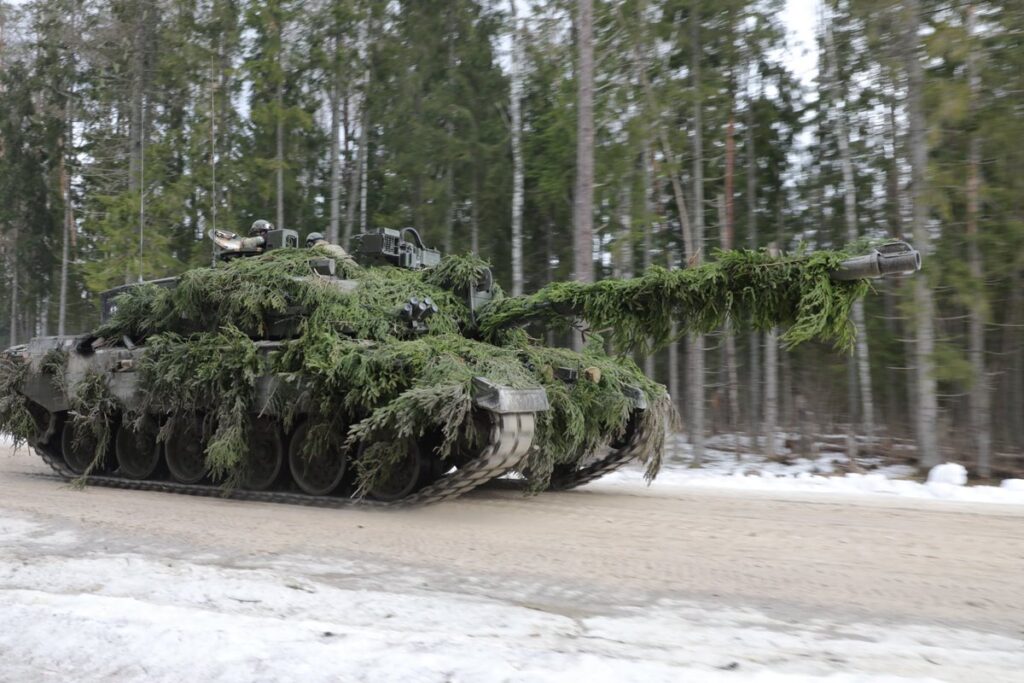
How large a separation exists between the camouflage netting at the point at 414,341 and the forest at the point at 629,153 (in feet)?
6.46

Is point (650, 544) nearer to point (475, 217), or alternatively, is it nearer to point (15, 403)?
point (15, 403)

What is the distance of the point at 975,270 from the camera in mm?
11555

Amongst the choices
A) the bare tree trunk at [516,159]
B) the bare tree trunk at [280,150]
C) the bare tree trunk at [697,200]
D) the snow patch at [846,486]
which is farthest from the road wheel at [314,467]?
the bare tree trunk at [280,150]

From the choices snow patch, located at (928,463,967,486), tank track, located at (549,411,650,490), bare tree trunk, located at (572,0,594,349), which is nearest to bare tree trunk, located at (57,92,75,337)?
bare tree trunk, located at (572,0,594,349)

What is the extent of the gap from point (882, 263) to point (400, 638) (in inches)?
165

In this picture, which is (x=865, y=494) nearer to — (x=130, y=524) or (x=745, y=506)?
(x=745, y=506)

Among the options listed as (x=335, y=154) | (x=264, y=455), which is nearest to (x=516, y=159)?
(x=335, y=154)

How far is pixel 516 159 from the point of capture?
17.3 meters

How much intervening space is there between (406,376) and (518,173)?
1070 cm

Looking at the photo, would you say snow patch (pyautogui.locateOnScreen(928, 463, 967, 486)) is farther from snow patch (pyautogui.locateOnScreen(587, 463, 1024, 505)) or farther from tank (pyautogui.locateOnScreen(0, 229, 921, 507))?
tank (pyautogui.locateOnScreen(0, 229, 921, 507))

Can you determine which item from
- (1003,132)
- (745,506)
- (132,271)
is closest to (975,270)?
(1003,132)

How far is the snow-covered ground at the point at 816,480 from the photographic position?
8.80m

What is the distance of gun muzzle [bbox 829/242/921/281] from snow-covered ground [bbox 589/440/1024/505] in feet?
11.5

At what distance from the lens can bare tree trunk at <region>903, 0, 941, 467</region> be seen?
36.1ft
